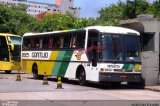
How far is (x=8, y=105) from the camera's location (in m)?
14.0

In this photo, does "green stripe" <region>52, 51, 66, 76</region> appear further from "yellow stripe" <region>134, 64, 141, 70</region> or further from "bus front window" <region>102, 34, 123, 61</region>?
"yellow stripe" <region>134, 64, 141, 70</region>

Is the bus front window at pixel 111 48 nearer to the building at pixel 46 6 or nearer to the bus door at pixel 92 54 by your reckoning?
the bus door at pixel 92 54

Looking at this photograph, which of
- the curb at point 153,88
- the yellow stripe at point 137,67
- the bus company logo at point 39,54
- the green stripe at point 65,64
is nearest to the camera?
the curb at point 153,88

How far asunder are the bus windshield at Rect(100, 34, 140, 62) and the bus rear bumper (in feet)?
2.35

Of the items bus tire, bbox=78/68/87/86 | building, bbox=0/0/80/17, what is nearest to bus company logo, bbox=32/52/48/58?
bus tire, bbox=78/68/87/86

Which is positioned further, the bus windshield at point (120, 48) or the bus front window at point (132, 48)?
the bus front window at point (132, 48)

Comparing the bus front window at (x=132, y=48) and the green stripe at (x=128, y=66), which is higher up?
the bus front window at (x=132, y=48)

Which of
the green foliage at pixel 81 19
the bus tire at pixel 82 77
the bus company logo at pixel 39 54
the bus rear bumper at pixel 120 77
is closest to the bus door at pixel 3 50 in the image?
the bus company logo at pixel 39 54

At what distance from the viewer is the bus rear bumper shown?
21.5m

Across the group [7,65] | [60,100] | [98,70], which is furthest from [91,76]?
[7,65]

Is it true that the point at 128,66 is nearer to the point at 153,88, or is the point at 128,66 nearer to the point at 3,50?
the point at 153,88

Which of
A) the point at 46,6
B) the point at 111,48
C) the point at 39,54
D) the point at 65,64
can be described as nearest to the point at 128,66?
the point at 111,48

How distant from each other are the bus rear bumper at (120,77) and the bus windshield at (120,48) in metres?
0.72

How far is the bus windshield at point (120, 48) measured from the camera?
21656 millimetres
